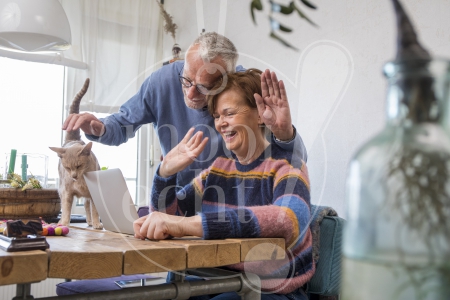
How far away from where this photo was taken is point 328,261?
1.54 metres

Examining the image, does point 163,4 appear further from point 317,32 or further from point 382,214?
point 382,214

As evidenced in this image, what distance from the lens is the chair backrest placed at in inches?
59.4

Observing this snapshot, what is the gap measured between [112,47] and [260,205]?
2847 mm

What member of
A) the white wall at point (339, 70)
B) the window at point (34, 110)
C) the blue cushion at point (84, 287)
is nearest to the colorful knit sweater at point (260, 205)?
the white wall at point (339, 70)

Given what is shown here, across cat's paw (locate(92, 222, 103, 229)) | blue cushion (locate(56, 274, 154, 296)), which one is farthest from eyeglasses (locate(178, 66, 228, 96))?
blue cushion (locate(56, 274, 154, 296))

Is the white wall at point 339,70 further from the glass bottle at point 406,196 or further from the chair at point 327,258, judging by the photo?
the glass bottle at point 406,196

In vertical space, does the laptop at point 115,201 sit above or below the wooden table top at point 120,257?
above

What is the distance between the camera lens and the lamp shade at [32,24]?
196 cm

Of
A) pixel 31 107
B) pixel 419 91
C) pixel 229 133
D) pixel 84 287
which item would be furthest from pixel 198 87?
pixel 31 107

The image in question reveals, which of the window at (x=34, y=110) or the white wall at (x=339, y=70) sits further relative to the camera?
the window at (x=34, y=110)

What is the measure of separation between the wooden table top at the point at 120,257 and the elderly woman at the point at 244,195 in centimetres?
4

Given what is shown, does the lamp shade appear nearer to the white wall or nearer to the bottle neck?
the white wall

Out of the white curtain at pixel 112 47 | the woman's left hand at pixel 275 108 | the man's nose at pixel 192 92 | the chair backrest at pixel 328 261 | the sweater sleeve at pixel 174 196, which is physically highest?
the white curtain at pixel 112 47

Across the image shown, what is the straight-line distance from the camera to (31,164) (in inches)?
93.2
